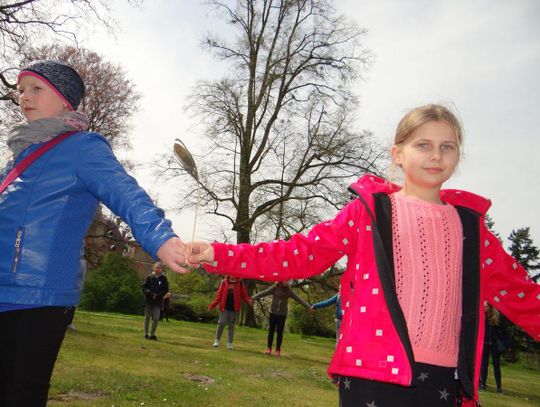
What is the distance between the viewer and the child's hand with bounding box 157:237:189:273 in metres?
2.11

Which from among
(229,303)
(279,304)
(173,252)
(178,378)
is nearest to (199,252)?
(173,252)

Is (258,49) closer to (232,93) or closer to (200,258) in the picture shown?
(232,93)

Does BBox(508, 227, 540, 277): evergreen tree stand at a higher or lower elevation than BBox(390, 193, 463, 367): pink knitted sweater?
higher

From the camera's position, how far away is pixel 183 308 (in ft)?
95.9

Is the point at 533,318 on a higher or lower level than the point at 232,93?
lower

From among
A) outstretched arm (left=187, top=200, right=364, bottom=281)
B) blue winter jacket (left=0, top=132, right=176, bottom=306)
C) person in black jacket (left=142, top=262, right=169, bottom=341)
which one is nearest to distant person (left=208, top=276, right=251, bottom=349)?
person in black jacket (left=142, top=262, right=169, bottom=341)

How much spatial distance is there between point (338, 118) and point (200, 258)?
2111cm

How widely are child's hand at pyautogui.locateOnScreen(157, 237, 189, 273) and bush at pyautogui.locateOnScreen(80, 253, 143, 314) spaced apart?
103 feet

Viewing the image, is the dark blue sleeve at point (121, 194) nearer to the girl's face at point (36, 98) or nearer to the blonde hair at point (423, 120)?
the girl's face at point (36, 98)

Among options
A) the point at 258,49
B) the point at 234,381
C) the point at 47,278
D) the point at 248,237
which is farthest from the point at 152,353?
the point at 258,49

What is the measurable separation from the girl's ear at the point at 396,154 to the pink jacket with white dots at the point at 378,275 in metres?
0.15

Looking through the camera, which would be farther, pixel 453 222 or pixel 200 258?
pixel 453 222

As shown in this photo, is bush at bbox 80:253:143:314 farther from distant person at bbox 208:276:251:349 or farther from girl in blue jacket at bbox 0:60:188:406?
girl in blue jacket at bbox 0:60:188:406

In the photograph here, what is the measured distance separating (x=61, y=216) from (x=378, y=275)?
5.22 ft
